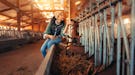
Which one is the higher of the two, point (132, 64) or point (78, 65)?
point (132, 64)

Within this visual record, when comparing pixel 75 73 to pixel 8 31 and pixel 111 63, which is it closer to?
pixel 111 63

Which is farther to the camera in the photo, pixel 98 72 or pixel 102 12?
pixel 102 12

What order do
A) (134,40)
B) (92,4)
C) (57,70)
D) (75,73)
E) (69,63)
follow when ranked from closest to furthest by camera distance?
(134,40)
(75,73)
(57,70)
(69,63)
(92,4)

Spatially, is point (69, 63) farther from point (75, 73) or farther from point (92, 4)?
point (92, 4)

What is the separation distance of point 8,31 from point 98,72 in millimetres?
7562

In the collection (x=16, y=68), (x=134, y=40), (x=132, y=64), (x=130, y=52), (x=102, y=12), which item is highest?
(x=102, y=12)

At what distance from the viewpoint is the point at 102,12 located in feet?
10.5

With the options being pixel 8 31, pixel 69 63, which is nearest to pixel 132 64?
pixel 69 63

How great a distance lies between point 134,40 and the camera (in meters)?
1.83

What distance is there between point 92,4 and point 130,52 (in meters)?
2.57

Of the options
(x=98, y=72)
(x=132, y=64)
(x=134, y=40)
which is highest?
(x=134, y=40)

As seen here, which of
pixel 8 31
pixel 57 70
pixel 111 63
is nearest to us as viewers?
pixel 111 63

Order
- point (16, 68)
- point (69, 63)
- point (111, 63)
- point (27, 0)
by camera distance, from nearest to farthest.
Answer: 1. point (111, 63)
2. point (69, 63)
3. point (16, 68)
4. point (27, 0)

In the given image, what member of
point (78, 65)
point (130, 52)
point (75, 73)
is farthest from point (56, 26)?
point (130, 52)
